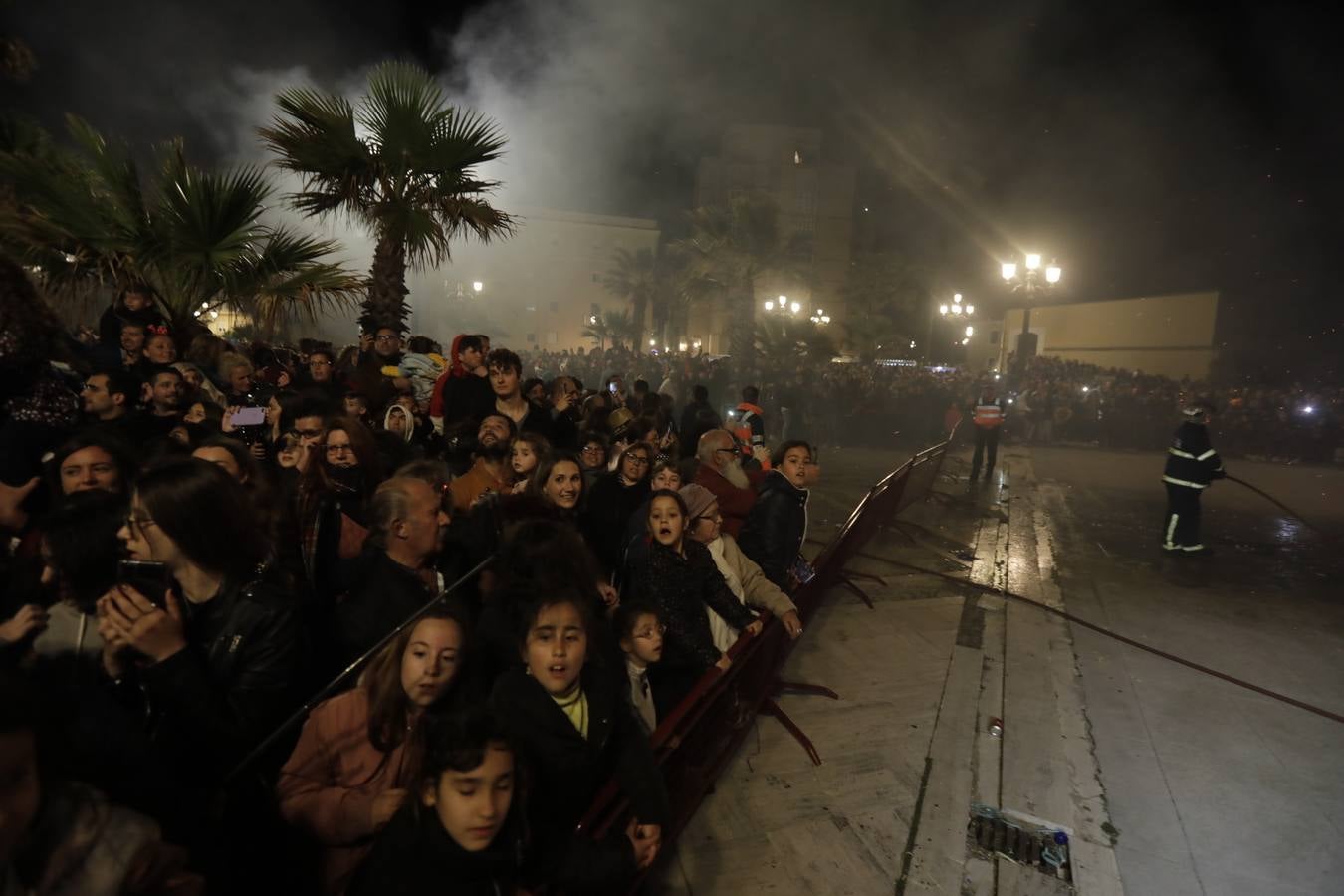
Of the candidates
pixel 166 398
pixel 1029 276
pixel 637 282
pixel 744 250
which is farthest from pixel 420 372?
pixel 637 282

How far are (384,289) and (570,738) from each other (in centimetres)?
689

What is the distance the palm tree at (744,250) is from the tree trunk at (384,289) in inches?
1039

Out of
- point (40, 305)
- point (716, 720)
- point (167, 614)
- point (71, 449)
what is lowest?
point (716, 720)

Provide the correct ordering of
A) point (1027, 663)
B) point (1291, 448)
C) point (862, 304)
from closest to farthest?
point (1027, 663) < point (1291, 448) < point (862, 304)

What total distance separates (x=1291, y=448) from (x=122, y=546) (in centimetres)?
2419

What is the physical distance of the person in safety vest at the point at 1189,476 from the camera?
26.7 feet

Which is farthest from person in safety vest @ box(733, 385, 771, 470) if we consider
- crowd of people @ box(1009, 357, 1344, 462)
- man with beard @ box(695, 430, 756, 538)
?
crowd of people @ box(1009, 357, 1344, 462)

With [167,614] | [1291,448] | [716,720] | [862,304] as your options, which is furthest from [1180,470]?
[862,304]

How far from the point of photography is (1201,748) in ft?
13.5

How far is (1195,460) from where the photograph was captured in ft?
26.8

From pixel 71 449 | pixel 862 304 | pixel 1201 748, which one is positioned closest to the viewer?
pixel 71 449

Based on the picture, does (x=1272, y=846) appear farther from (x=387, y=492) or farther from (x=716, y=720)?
(x=387, y=492)

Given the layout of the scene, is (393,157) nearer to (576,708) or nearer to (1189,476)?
(576,708)

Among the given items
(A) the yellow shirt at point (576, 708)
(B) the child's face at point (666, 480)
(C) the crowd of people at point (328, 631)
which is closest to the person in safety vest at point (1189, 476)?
(C) the crowd of people at point (328, 631)
